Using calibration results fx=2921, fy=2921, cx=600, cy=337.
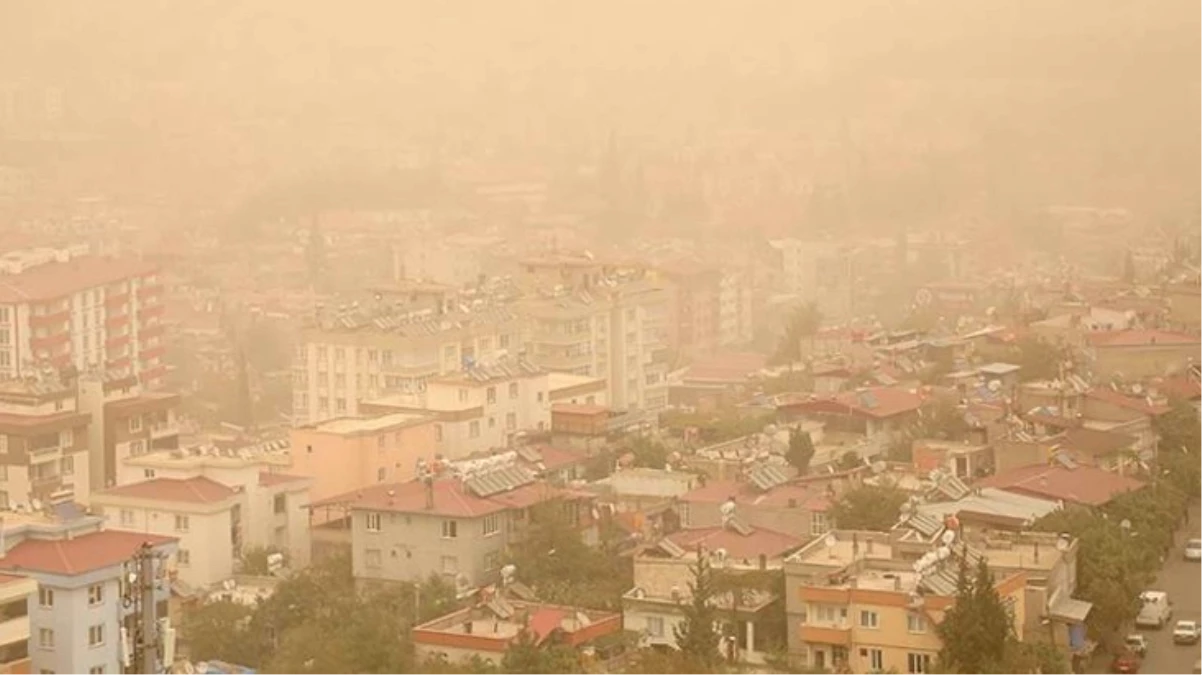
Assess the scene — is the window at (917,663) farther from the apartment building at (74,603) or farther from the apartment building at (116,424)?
the apartment building at (116,424)

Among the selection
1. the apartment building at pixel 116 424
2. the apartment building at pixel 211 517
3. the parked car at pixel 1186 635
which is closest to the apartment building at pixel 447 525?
the apartment building at pixel 211 517

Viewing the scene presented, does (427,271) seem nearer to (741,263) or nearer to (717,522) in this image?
(741,263)

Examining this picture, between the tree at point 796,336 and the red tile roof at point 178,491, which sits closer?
the red tile roof at point 178,491

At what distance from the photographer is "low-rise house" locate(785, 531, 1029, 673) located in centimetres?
751

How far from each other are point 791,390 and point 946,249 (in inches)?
466

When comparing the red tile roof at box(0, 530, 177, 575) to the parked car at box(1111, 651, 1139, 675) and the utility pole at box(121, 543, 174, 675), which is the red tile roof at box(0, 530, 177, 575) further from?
the parked car at box(1111, 651, 1139, 675)

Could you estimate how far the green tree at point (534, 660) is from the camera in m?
7.16

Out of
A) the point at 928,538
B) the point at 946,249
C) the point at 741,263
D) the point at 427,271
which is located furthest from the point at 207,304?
the point at 928,538

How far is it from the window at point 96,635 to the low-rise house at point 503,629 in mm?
827

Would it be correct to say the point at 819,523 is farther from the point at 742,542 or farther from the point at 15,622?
the point at 15,622

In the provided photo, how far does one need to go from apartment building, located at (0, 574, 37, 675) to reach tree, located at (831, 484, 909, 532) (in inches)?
102

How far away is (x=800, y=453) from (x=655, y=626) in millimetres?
2248

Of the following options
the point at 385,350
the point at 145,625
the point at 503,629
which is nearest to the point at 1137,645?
the point at 503,629

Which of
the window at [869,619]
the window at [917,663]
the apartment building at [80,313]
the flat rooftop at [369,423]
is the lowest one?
the window at [917,663]
